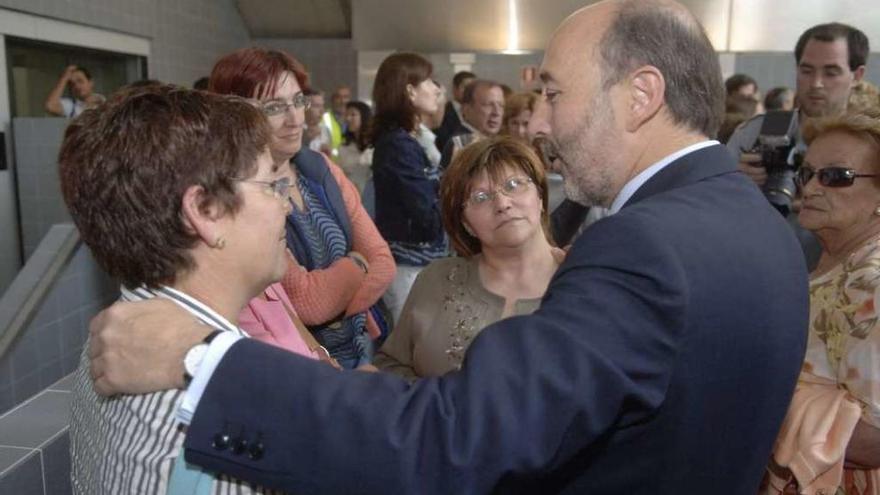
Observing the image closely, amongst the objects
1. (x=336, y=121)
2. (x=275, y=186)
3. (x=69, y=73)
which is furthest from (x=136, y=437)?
(x=336, y=121)

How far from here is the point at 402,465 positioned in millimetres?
742

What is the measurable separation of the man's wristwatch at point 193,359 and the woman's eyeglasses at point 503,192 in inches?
44.8

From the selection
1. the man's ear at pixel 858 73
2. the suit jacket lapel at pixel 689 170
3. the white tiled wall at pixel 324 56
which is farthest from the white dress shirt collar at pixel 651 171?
the white tiled wall at pixel 324 56

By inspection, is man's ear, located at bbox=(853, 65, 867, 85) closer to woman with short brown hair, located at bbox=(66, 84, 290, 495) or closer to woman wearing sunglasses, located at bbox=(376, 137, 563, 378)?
woman wearing sunglasses, located at bbox=(376, 137, 563, 378)

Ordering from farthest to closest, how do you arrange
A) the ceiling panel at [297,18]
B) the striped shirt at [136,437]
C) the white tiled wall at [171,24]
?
1. the ceiling panel at [297,18]
2. the white tiled wall at [171,24]
3. the striped shirt at [136,437]

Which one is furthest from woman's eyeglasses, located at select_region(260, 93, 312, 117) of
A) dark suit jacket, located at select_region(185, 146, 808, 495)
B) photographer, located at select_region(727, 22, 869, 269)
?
photographer, located at select_region(727, 22, 869, 269)

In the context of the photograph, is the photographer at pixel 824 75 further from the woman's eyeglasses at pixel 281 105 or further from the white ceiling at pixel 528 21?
the white ceiling at pixel 528 21

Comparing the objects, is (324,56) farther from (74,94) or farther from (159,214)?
(159,214)

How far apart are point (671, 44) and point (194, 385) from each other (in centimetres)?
72

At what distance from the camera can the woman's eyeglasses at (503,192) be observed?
1865 mm

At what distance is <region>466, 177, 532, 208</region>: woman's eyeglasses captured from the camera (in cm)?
187

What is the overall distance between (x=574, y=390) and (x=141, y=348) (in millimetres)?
458

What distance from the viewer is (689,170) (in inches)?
37.5

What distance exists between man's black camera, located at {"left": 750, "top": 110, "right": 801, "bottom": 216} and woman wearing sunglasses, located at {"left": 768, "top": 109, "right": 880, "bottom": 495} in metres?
0.48
